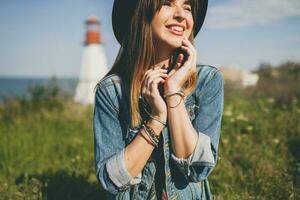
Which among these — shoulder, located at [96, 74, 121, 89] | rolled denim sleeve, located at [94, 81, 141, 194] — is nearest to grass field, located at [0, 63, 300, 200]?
rolled denim sleeve, located at [94, 81, 141, 194]

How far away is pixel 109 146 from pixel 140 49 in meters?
0.63

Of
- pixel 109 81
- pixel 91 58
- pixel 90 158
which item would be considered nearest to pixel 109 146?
pixel 109 81

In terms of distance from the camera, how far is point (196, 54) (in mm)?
2400

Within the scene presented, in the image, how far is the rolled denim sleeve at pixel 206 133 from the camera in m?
2.25

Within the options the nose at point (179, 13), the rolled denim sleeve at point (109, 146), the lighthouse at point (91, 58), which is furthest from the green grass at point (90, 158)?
the lighthouse at point (91, 58)

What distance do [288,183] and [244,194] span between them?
0.47 metres

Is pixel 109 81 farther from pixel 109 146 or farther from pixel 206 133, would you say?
pixel 206 133

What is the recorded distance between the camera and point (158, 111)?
2.25 meters

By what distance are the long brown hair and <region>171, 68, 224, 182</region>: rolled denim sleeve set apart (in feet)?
0.42

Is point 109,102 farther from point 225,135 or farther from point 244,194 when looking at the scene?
point 225,135

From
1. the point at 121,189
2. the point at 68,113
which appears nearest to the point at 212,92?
the point at 121,189

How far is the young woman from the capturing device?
225 centimetres

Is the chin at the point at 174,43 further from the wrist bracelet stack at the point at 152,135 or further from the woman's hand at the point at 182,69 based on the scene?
the wrist bracelet stack at the point at 152,135

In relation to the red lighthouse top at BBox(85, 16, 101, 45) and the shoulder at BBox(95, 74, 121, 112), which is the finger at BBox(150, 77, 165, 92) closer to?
the shoulder at BBox(95, 74, 121, 112)
